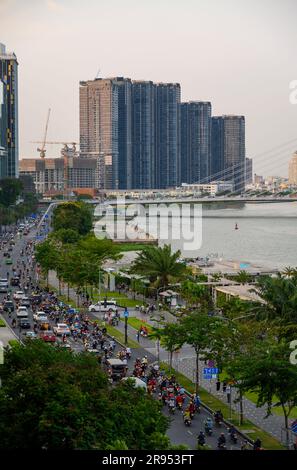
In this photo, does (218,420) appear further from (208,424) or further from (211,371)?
(211,371)

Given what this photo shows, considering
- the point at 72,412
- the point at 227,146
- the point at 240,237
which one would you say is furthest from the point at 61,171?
the point at 72,412

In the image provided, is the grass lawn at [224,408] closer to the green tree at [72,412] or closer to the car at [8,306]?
the green tree at [72,412]

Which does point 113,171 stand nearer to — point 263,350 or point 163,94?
point 163,94

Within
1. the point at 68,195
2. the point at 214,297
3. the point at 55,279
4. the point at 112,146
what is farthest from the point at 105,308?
the point at 112,146

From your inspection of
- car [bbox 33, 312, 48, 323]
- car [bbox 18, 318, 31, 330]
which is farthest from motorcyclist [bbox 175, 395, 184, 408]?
car [bbox 33, 312, 48, 323]

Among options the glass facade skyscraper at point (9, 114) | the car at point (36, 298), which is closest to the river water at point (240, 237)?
the car at point (36, 298)

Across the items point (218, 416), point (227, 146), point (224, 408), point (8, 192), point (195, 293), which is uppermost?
point (227, 146)

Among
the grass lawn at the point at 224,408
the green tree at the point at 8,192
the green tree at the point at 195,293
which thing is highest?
the green tree at the point at 8,192
